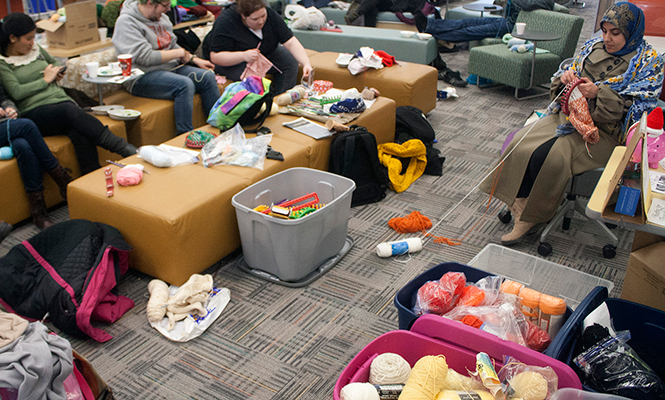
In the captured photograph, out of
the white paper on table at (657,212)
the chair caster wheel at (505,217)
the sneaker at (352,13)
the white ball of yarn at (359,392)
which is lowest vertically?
the chair caster wheel at (505,217)

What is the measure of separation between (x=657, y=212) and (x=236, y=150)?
192 cm

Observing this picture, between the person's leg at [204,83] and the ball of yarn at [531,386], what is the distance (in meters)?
2.89

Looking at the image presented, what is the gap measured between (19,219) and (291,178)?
145 centimetres

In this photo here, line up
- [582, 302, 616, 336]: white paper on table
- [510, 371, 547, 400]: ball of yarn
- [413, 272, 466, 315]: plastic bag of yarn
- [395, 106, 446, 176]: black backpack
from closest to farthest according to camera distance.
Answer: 1. [510, 371, 547, 400]: ball of yarn
2. [582, 302, 616, 336]: white paper on table
3. [413, 272, 466, 315]: plastic bag of yarn
4. [395, 106, 446, 176]: black backpack

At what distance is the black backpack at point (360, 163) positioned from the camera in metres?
3.14

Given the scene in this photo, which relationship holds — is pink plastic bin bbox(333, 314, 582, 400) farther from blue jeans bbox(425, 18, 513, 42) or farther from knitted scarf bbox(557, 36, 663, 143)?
blue jeans bbox(425, 18, 513, 42)

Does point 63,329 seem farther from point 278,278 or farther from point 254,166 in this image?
point 254,166

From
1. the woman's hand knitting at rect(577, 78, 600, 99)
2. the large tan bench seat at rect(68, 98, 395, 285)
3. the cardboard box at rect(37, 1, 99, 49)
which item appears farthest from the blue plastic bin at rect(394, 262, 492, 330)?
the cardboard box at rect(37, 1, 99, 49)

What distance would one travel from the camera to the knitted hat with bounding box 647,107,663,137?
6.47 feet

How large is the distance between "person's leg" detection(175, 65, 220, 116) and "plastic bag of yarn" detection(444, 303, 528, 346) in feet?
8.31

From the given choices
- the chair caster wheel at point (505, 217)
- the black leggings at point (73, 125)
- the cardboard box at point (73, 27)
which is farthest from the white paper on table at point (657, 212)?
the cardboard box at point (73, 27)

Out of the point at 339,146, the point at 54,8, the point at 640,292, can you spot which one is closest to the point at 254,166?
the point at 339,146

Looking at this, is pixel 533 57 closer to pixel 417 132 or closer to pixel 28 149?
pixel 417 132

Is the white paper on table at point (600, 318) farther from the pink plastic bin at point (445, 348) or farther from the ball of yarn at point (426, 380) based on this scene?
the ball of yarn at point (426, 380)
